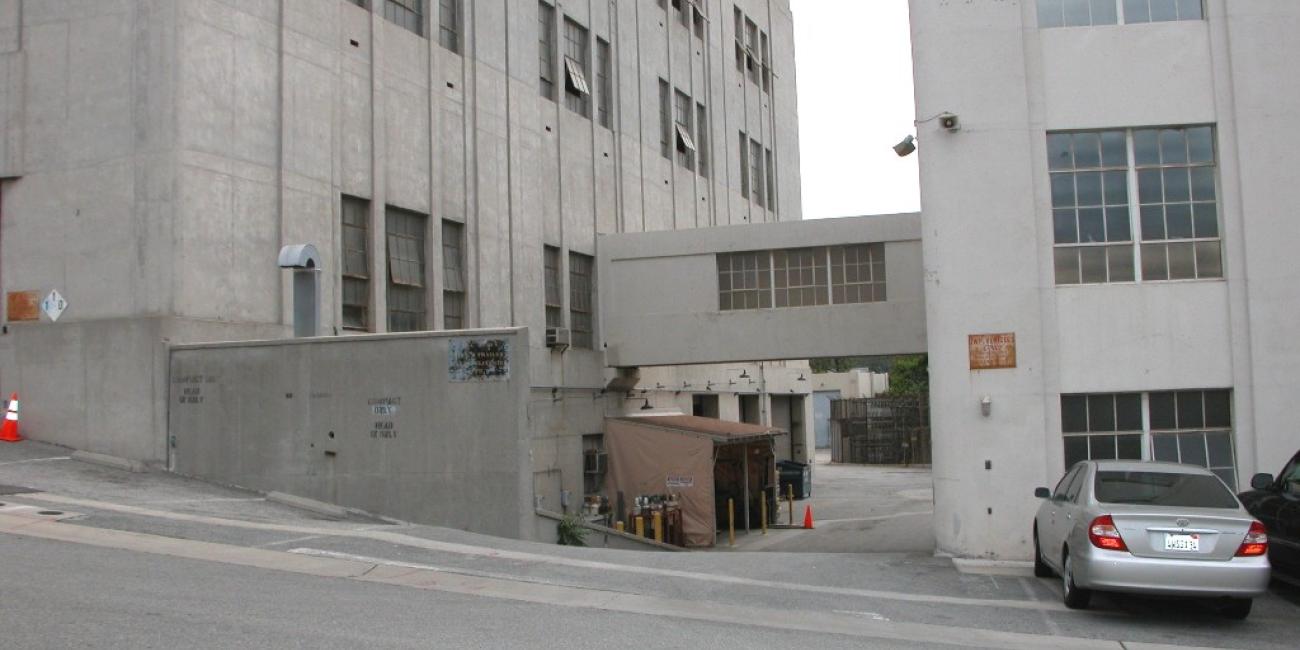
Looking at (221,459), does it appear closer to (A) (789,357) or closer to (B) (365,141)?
(B) (365,141)

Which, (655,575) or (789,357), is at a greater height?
(789,357)

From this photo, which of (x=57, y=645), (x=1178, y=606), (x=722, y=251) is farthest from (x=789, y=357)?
(x=57, y=645)

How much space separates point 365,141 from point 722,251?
8.29 metres

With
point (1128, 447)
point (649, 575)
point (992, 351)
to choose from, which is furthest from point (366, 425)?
point (1128, 447)

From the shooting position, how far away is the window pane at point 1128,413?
49.1 feet

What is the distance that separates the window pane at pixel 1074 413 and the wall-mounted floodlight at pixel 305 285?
11.7 m

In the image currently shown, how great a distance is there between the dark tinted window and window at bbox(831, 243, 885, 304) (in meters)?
13.6

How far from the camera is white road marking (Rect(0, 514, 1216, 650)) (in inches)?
393

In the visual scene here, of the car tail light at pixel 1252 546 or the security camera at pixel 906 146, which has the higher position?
the security camera at pixel 906 146

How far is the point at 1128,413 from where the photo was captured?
14977 mm

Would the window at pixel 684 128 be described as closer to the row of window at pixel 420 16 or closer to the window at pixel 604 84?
the window at pixel 604 84

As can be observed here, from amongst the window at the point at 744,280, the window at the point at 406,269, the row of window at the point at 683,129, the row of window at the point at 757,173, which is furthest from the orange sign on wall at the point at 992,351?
the row of window at the point at 757,173

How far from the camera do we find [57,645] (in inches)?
309

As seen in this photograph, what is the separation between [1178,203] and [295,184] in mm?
14370
